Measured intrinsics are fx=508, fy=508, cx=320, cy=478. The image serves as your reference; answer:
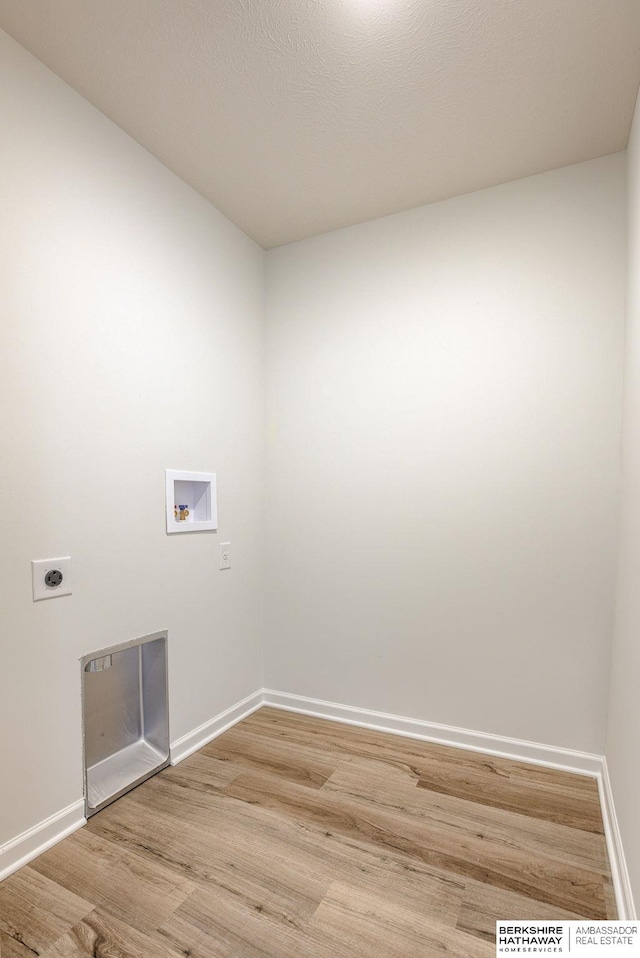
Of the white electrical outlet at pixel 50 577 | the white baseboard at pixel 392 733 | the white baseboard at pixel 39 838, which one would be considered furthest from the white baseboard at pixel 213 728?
the white electrical outlet at pixel 50 577

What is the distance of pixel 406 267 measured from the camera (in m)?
2.61

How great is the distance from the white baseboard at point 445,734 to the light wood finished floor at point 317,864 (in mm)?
63

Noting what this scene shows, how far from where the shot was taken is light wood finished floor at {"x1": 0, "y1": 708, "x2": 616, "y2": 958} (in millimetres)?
1393

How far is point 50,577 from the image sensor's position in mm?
1769

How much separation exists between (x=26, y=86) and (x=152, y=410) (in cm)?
116

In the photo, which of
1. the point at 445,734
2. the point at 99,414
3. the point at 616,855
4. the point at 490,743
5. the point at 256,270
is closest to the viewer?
the point at 616,855

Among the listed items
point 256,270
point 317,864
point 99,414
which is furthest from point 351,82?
point 317,864

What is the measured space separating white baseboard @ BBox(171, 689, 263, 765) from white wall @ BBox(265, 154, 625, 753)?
0.74 feet

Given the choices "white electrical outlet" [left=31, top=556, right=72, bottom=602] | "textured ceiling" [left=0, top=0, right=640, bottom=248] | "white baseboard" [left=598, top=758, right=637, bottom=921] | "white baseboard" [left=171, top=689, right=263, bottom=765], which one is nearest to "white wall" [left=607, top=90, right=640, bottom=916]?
"white baseboard" [left=598, top=758, right=637, bottom=921]

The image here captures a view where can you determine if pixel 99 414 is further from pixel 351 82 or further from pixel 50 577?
pixel 351 82

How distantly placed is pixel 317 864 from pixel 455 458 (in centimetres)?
172

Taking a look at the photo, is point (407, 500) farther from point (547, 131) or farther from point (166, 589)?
point (547, 131)

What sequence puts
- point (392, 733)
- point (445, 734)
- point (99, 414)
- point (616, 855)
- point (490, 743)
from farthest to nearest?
point (392, 733) → point (445, 734) → point (490, 743) → point (99, 414) → point (616, 855)

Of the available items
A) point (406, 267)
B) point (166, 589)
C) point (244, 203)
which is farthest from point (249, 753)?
point (244, 203)
